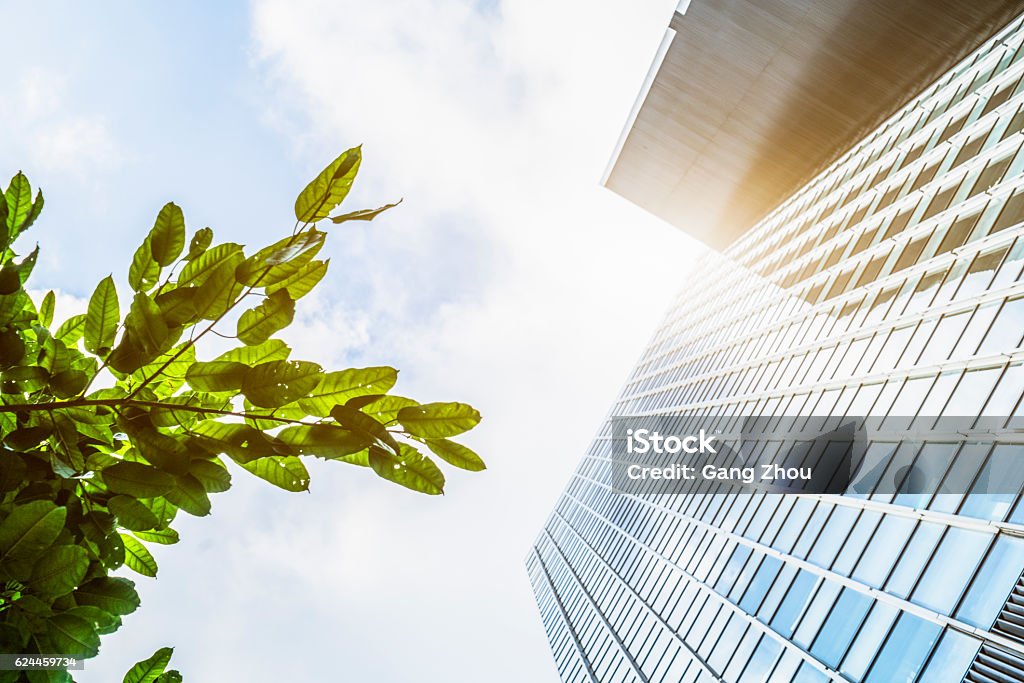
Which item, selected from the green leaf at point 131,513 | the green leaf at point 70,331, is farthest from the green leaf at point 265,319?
the green leaf at point 70,331

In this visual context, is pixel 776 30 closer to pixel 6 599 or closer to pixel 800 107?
pixel 800 107

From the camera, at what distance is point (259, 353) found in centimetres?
180

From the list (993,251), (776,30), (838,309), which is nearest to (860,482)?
(993,251)

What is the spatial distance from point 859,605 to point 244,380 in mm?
16775

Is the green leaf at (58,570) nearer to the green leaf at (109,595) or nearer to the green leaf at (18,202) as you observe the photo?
the green leaf at (109,595)

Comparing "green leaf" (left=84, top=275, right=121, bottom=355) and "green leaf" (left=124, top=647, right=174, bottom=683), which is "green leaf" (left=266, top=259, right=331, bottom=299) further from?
"green leaf" (left=124, top=647, right=174, bottom=683)

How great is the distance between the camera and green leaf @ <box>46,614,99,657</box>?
1.70 meters

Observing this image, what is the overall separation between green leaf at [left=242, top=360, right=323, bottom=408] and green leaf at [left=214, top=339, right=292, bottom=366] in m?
0.18

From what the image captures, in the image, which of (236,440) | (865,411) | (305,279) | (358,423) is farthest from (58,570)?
(865,411)

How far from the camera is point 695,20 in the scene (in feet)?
116

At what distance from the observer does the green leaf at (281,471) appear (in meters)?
1.84
